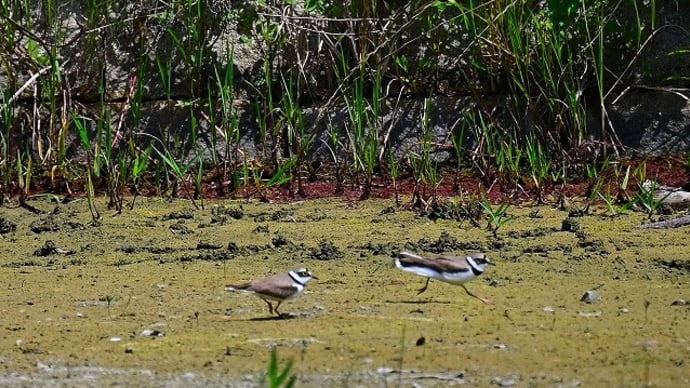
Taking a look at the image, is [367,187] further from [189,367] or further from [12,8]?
[189,367]

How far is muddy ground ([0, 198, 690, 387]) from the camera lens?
3.55 m

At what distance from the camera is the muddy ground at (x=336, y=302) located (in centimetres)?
355

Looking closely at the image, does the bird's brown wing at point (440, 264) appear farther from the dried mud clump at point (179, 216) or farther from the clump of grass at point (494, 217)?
the dried mud clump at point (179, 216)

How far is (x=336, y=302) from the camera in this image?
14.9 feet

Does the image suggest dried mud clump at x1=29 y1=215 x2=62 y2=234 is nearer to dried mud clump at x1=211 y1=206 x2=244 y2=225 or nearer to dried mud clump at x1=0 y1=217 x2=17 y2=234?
dried mud clump at x1=0 y1=217 x2=17 y2=234

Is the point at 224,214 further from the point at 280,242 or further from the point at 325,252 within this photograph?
the point at 325,252

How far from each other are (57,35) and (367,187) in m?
2.42

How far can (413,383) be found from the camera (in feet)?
11.0

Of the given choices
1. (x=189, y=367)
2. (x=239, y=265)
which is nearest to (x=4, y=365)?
(x=189, y=367)

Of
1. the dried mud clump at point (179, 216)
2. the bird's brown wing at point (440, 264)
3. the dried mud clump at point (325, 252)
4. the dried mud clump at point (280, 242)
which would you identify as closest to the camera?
the bird's brown wing at point (440, 264)

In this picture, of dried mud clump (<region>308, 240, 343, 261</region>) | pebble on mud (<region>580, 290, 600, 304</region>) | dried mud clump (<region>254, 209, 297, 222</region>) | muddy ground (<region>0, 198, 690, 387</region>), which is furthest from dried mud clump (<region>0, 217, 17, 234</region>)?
pebble on mud (<region>580, 290, 600, 304</region>)

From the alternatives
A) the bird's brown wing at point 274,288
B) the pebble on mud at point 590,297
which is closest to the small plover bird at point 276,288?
the bird's brown wing at point 274,288

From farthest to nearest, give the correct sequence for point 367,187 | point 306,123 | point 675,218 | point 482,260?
1. point 306,123
2. point 367,187
3. point 675,218
4. point 482,260

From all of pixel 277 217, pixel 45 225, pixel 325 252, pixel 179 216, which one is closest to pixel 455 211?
pixel 277 217
